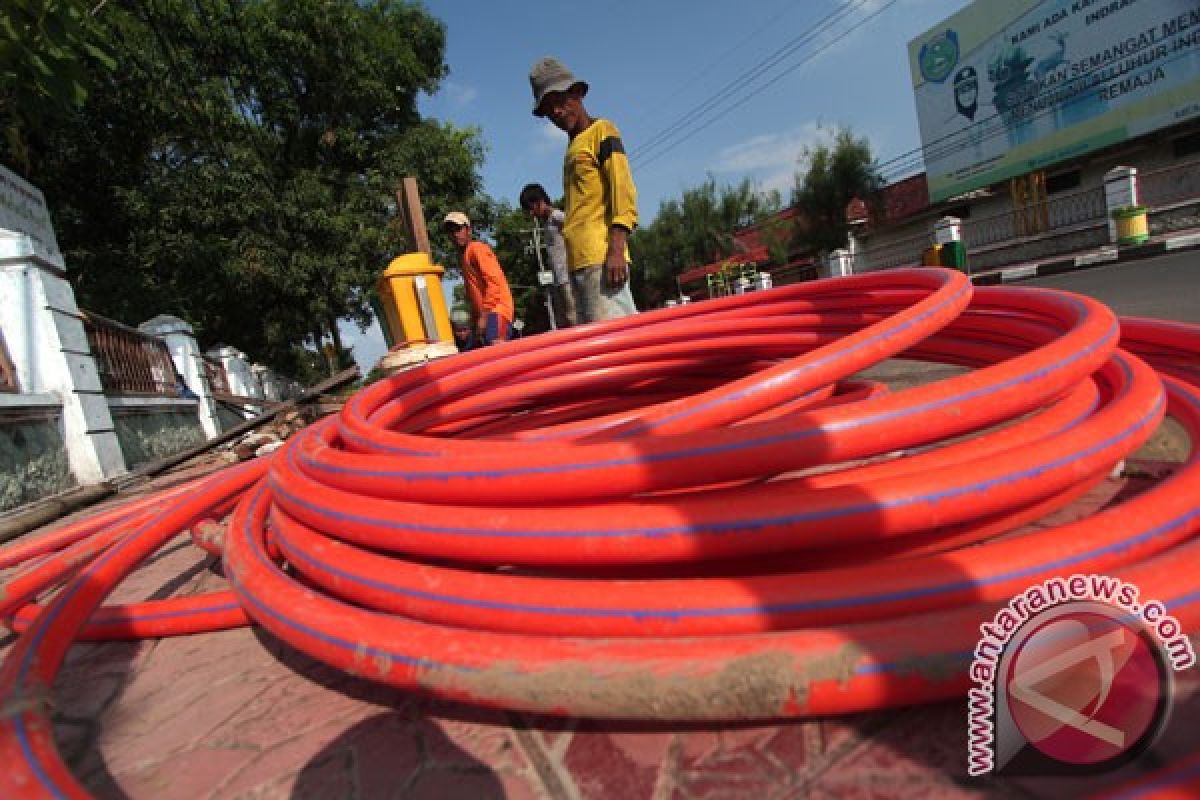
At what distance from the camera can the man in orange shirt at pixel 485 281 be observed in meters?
4.45

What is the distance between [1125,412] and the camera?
1.25m

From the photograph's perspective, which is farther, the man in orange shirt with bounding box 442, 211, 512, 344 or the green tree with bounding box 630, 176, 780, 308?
the green tree with bounding box 630, 176, 780, 308

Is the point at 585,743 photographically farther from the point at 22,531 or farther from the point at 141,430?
the point at 141,430

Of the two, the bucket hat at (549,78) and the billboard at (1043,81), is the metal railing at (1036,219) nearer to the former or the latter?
the billboard at (1043,81)

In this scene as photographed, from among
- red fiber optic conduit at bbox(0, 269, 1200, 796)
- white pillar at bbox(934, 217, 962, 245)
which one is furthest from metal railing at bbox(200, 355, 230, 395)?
white pillar at bbox(934, 217, 962, 245)

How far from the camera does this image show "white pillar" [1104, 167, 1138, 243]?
13.1m

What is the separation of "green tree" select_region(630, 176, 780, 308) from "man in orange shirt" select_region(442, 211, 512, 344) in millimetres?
31628

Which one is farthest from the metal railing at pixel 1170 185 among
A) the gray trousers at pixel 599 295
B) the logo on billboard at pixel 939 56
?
the gray trousers at pixel 599 295

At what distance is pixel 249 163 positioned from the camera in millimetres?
11844

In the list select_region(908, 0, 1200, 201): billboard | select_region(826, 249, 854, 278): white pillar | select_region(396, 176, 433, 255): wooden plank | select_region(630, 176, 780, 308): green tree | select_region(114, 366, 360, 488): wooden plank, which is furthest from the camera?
select_region(630, 176, 780, 308): green tree

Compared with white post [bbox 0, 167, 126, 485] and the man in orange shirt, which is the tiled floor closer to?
the man in orange shirt

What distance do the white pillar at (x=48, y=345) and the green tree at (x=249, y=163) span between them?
6.16m

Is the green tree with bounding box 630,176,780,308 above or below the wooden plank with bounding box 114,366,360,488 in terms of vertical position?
above

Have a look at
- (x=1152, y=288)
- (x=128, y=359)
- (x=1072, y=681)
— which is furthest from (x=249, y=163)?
(x=1072, y=681)
